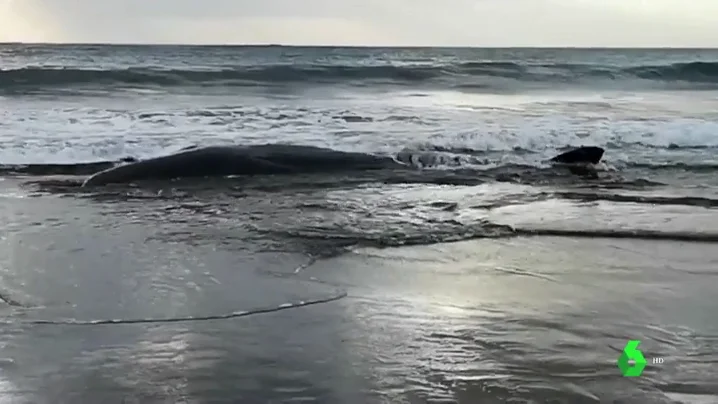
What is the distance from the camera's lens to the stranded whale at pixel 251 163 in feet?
28.1

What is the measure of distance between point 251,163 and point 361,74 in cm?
1960

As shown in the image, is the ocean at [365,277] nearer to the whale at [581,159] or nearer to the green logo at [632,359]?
the green logo at [632,359]

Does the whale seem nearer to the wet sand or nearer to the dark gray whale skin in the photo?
the dark gray whale skin

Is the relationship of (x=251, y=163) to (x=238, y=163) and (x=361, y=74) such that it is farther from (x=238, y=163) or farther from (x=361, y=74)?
(x=361, y=74)

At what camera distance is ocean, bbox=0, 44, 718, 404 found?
3006 millimetres

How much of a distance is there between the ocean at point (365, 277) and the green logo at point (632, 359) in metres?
0.04

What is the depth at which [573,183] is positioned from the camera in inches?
339

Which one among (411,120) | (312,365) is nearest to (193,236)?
(312,365)

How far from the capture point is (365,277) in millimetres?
4523

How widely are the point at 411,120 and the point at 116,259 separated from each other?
11306 mm

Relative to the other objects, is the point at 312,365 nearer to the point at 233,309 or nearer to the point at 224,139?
the point at 233,309

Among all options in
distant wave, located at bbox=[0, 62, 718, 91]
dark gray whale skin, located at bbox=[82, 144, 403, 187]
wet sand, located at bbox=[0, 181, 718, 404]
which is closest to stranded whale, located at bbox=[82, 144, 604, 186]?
dark gray whale skin, located at bbox=[82, 144, 403, 187]

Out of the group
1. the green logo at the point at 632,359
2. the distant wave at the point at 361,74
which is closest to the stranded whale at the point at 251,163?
the green logo at the point at 632,359

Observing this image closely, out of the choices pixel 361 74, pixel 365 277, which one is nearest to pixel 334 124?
pixel 365 277
